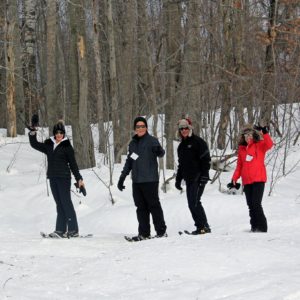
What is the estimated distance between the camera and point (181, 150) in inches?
302

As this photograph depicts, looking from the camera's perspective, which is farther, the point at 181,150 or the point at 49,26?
the point at 49,26

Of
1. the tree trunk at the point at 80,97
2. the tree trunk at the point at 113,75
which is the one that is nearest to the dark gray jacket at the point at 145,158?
the tree trunk at the point at 113,75

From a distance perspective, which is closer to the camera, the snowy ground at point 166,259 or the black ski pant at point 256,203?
the snowy ground at point 166,259

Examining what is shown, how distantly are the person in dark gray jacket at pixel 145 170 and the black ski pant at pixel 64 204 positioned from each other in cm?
88

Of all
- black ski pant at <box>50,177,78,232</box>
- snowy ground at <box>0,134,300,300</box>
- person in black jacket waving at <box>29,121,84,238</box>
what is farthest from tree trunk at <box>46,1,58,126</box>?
black ski pant at <box>50,177,78,232</box>

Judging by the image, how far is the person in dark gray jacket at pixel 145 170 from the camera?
24.4 feet

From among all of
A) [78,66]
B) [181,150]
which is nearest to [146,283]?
[181,150]

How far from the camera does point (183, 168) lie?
7.70 meters

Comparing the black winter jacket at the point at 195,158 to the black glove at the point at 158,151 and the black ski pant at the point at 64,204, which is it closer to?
the black glove at the point at 158,151

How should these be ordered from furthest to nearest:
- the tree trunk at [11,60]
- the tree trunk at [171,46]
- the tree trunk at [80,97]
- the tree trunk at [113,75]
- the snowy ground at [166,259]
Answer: the tree trunk at [11,60] < the tree trunk at [171,46] < the tree trunk at [80,97] < the tree trunk at [113,75] < the snowy ground at [166,259]

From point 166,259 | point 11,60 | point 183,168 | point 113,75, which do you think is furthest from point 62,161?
point 11,60

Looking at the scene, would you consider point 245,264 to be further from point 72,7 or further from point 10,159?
point 10,159

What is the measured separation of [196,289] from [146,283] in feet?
1.83

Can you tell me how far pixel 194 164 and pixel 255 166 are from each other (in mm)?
848
